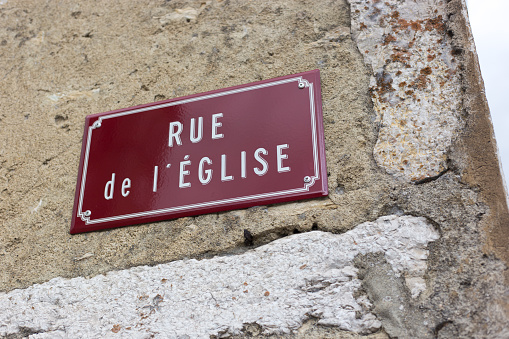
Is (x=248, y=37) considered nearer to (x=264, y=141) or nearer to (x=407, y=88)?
(x=264, y=141)

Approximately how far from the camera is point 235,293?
44.3 inches

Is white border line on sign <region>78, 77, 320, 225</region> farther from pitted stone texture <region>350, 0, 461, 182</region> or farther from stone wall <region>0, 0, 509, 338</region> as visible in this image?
pitted stone texture <region>350, 0, 461, 182</region>

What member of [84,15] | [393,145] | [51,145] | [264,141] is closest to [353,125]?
[393,145]

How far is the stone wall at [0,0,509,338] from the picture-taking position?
1.04 m

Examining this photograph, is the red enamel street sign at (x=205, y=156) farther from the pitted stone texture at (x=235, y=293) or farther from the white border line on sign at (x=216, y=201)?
the pitted stone texture at (x=235, y=293)

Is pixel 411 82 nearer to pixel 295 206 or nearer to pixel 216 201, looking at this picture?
pixel 295 206

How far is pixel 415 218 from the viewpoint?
1092 mm

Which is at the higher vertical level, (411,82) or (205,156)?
(411,82)

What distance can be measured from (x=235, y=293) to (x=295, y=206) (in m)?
0.24

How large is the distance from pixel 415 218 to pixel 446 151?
0.57 ft

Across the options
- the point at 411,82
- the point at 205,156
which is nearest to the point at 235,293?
the point at 205,156

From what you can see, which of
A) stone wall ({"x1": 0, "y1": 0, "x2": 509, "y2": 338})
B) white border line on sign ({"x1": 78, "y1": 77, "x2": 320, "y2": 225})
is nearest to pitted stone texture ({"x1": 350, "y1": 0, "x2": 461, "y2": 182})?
stone wall ({"x1": 0, "y1": 0, "x2": 509, "y2": 338})

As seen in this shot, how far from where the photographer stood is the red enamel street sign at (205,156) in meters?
1.21

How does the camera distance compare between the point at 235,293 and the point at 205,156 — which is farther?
the point at 205,156
